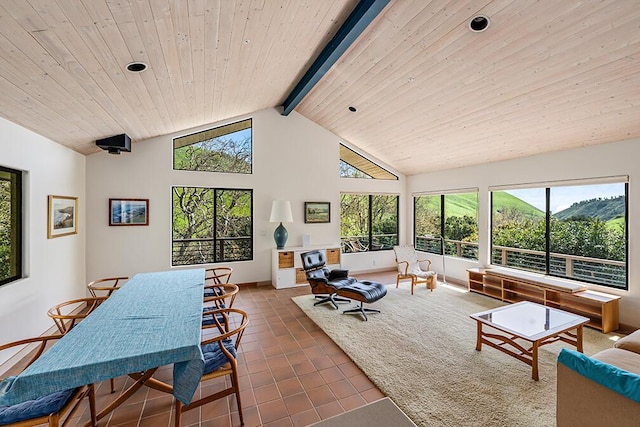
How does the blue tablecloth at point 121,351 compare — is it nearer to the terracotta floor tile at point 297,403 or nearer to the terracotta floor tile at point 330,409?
the terracotta floor tile at point 297,403

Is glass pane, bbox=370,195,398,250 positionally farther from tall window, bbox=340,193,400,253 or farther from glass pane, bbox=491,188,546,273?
glass pane, bbox=491,188,546,273

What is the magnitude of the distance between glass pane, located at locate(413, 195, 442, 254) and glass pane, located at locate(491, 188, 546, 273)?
1.33m

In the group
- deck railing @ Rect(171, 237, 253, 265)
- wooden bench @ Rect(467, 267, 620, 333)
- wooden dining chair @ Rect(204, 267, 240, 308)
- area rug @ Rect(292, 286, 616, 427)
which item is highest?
deck railing @ Rect(171, 237, 253, 265)

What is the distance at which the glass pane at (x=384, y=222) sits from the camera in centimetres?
711

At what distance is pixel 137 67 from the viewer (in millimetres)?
2475

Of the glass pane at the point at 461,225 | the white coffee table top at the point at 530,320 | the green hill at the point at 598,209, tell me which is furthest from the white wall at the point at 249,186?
the white coffee table top at the point at 530,320

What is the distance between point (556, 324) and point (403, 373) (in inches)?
67.9

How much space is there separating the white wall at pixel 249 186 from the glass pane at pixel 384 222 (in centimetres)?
30

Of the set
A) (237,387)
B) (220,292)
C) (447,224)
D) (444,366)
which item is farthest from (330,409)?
(447,224)

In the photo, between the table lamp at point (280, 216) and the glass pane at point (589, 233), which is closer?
the glass pane at point (589, 233)

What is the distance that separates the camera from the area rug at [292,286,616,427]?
2.20 m

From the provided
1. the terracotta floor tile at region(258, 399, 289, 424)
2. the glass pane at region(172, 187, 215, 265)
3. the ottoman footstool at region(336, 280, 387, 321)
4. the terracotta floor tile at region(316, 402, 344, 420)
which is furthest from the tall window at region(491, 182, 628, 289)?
the glass pane at region(172, 187, 215, 265)

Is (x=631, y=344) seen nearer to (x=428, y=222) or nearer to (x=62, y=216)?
(x=428, y=222)

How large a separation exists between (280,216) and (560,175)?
15.3 ft
